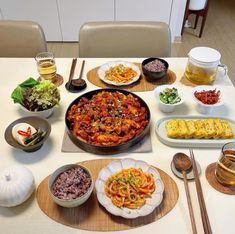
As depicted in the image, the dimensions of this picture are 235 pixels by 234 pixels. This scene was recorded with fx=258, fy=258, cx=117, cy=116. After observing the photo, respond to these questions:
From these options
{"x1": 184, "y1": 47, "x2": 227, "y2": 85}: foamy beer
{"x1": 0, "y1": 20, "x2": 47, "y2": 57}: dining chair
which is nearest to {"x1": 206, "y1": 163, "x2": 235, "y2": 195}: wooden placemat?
{"x1": 184, "y1": 47, "x2": 227, "y2": 85}: foamy beer

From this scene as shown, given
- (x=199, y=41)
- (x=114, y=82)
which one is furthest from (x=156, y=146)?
(x=199, y=41)

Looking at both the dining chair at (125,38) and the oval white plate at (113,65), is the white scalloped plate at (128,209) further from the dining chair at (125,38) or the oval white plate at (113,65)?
the dining chair at (125,38)

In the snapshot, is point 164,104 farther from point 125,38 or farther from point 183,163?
point 125,38

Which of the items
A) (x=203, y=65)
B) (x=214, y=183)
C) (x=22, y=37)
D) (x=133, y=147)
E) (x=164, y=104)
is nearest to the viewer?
(x=214, y=183)

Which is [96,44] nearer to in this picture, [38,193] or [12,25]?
[12,25]

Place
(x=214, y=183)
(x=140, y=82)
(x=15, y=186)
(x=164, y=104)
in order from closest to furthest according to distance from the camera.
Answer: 1. (x=15, y=186)
2. (x=214, y=183)
3. (x=164, y=104)
4. (x=140, y=82)

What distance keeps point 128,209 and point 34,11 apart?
308 centimetres

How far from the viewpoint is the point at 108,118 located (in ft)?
3.74

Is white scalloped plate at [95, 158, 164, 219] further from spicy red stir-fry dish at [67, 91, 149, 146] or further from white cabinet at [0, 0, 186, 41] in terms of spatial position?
white cabinet at [0, 0, 186, 41]

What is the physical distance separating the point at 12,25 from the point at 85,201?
54.5 inches

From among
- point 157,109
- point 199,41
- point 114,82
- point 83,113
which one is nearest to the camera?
point 83,113

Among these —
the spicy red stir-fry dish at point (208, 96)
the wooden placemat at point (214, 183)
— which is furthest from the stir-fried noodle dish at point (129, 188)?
the spicy red stir-fry dish at point (208, 96)

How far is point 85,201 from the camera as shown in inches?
34.4

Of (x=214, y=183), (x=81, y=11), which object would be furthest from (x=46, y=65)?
(x=81, y=11)
